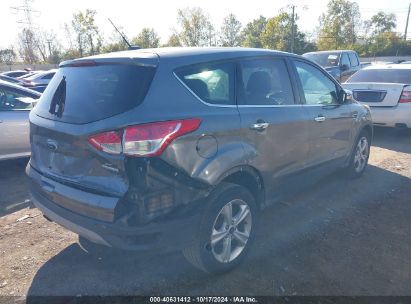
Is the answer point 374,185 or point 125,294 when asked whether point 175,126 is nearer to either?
point 125,294

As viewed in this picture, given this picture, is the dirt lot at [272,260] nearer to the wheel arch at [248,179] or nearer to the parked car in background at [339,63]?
the wheel arch at [248,179]

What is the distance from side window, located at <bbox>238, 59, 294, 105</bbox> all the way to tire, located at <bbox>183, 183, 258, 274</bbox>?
2.72 ft

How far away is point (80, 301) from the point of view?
8.97 feet

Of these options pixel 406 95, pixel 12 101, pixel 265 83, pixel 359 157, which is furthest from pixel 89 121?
pixel 406 95

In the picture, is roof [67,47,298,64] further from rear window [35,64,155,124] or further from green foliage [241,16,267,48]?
green foliage [241,16,267,48]

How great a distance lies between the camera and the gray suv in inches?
93.7

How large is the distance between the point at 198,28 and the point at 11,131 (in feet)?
187

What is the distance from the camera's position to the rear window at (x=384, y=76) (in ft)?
24.7

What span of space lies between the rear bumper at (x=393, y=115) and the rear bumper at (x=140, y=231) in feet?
19.9

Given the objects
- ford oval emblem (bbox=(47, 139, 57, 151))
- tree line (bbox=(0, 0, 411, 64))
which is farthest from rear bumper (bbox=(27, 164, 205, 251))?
tree line (bbox=(0, 0, 411, 64))

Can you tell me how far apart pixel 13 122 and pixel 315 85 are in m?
4.39

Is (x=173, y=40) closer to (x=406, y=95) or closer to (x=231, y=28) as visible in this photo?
(x=231, y=28)

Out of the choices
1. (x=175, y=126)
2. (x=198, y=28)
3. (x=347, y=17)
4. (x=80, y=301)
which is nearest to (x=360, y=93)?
(x=175, y=126)

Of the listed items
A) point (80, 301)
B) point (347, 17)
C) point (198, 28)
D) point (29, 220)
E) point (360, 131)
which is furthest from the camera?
point (198, 28)
